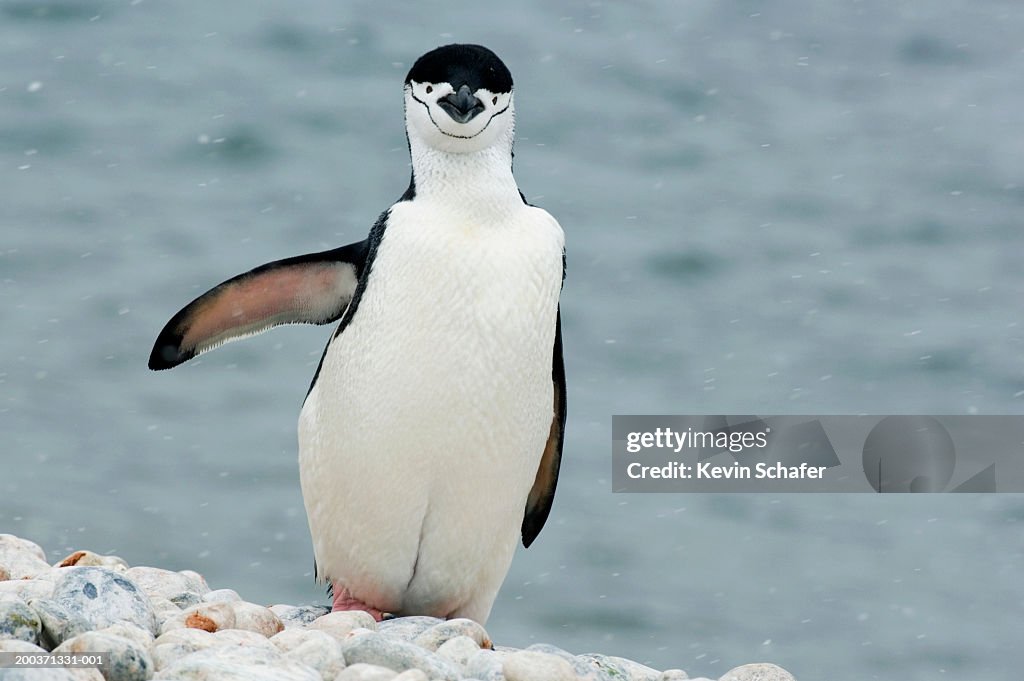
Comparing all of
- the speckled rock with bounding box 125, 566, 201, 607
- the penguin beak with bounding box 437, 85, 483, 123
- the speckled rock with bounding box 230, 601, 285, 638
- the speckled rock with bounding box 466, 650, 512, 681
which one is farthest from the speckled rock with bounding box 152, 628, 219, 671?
the penguin beak with bounding box 437, 85, 483, 123

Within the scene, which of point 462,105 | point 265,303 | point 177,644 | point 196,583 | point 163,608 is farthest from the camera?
point 265,303

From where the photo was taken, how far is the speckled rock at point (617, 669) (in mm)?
3137

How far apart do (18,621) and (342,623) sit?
88 centimetres

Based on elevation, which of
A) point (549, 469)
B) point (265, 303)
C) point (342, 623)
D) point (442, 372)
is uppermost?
point (265, 303)

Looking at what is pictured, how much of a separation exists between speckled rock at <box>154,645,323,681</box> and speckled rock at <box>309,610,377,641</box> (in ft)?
2.15

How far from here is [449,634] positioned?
314cm

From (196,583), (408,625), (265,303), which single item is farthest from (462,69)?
(196,583)

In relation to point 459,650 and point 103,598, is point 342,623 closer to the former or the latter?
point 459,650

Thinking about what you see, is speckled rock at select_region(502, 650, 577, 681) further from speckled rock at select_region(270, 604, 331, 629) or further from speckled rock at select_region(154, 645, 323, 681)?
speckled rock at select_region(270, 604, 331, 629)

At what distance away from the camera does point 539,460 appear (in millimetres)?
3801

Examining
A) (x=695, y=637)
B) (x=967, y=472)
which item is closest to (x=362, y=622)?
(x=695, y=637)

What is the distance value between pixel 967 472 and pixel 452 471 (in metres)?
11.3

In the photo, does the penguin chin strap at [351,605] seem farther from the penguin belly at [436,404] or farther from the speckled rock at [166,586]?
the speckled rock at [166,586]

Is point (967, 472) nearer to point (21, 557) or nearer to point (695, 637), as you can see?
point (695, 637)
